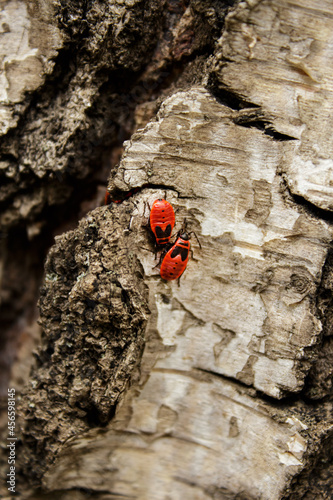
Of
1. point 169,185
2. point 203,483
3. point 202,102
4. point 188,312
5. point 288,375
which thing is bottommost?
point 203,483

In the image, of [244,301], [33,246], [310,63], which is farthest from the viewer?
[33,246]

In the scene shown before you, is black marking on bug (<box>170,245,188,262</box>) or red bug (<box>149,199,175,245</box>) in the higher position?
red bug (<box>149,199,175,245</box>)

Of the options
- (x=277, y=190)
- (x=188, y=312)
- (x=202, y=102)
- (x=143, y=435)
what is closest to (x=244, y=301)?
(x=188, y=312)

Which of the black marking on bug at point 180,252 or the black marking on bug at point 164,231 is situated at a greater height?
the black marking on bug at point 164,231

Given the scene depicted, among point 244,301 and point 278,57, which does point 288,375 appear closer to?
point 244,301
